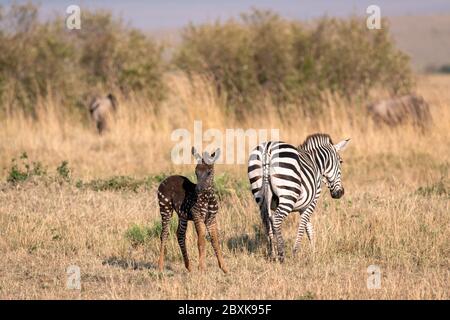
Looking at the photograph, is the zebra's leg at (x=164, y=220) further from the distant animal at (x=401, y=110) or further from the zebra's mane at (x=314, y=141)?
the distant animal at (x=401, y=110)

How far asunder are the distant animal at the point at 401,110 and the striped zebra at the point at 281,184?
862 cm

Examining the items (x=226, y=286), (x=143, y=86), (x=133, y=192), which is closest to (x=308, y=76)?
(x=143, y=86)

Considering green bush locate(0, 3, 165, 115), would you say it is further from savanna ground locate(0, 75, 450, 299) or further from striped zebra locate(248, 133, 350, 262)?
striped zebra locate(248, 133, 350, 262)

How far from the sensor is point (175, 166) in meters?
14.2

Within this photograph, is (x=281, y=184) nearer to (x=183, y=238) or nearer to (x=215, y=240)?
(x=215, y=240)

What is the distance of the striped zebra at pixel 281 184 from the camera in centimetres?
846

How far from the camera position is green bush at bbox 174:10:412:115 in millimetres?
19984

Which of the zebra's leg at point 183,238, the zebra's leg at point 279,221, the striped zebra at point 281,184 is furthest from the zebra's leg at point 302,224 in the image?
the zebra's leg at point 183,238

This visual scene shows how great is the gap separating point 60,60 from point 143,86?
2.37 m

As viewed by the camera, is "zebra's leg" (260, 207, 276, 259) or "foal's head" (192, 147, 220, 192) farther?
"zebra's leg" (260, 207, 276, 259)

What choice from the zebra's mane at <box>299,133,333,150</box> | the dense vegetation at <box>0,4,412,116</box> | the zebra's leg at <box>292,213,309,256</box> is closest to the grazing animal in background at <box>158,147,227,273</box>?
the zebra's leg at <box>292,213,309,256</box>

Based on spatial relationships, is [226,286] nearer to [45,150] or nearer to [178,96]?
[45,150]

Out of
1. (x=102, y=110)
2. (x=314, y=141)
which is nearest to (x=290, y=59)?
(x=102, y=110)

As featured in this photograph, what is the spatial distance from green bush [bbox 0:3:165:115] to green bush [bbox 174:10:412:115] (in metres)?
1.07
